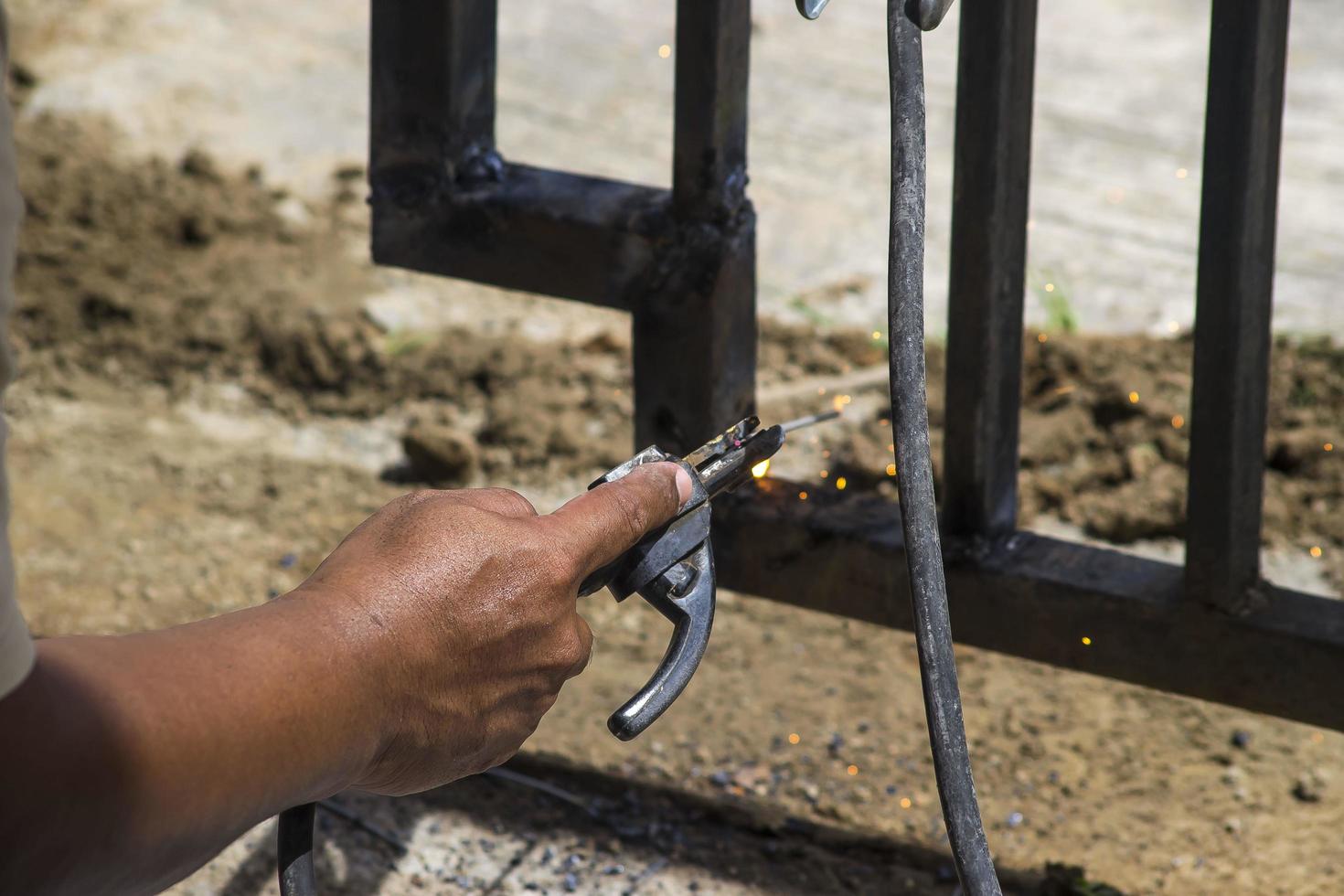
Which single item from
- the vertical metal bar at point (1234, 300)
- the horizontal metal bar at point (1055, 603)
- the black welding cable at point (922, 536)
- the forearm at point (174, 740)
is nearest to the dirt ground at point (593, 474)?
the horizontal metal bar at point (1055, 603)

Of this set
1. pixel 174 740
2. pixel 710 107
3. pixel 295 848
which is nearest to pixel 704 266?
pixel 710 107

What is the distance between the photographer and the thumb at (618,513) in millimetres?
1212

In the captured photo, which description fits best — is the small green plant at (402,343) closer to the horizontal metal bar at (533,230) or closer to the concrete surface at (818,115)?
the concrete surface at (818,115)

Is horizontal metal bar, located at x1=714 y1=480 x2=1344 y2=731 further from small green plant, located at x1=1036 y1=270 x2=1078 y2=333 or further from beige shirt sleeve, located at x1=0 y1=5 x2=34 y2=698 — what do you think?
small green plant, located at x1=1036 y1=270 x2=1078 y2=333

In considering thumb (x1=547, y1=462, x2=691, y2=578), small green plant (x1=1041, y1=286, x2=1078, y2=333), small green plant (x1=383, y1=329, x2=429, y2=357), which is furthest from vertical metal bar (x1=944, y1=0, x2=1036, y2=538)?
small green plant (x1=383, y1=329, x2=429, y2=357)

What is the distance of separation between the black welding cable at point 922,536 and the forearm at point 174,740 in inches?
18.0

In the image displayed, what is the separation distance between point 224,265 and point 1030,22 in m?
2.33

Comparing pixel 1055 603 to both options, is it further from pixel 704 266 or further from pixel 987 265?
pixel 704 266

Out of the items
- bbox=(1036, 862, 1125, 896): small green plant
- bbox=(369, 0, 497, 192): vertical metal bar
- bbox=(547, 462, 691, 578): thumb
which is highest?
bbox=(369, 0, 497, 192): vertical metal bar

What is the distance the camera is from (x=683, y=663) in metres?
1.28

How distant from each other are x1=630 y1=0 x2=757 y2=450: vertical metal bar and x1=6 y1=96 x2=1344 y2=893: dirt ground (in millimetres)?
584

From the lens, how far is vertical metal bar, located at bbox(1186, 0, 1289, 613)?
4.95 feet

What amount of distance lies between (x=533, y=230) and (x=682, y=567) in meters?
0.66

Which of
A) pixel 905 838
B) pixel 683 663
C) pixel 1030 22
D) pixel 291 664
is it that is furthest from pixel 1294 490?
pixel 291 664
